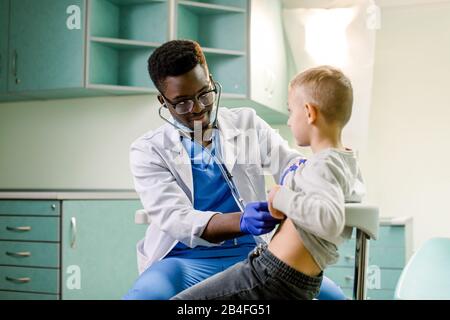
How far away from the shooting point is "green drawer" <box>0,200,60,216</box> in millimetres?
2496

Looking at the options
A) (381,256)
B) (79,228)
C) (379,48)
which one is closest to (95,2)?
(79,228)

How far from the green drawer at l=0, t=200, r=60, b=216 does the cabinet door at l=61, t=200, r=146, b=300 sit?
0.16 feet

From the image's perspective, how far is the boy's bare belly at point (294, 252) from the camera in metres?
0.98

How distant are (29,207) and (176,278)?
1513 millimetres

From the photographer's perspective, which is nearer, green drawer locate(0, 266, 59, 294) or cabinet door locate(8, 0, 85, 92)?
green drawer locate(0, 266, 59, 294)

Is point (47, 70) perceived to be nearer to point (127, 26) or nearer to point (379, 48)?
point (127, 26)

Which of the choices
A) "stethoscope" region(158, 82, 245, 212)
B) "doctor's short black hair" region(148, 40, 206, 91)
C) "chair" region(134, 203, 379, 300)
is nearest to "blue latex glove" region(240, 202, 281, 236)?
"chair" region(134, 203, 379, 300)

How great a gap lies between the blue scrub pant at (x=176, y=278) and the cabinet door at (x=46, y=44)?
1.56m

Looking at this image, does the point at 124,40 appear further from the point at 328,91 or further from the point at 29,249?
the point at 328,91

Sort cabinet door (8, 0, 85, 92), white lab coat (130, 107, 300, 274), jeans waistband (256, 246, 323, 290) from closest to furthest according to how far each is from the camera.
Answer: jeans waistband (256, 246, 323, 290), white lab coat (130, 107, 300, 274), cabinet door (8, 0, 85, 92)

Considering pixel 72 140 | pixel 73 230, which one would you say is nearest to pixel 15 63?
pixel 72 140

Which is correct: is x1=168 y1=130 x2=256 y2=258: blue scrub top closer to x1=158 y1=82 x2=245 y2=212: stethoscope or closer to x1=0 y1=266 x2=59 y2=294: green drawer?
x1=158 y1=82 x2=245 y2=212: stethoscope

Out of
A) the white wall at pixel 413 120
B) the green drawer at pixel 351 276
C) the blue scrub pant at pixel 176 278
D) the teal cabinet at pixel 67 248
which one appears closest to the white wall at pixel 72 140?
the teal cabinet at pixel 67 248

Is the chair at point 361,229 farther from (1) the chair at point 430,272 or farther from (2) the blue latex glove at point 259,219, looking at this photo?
(1) the chair at point 430,272
